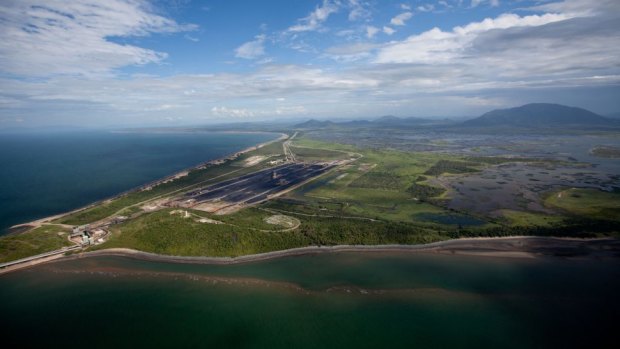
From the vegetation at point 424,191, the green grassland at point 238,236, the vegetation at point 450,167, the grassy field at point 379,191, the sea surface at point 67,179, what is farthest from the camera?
the vegetation at point 450,167

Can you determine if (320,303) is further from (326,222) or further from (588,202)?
(588,202)

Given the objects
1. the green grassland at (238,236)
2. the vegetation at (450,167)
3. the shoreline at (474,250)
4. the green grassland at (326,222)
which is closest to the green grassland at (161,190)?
the green grassland at (326,222)

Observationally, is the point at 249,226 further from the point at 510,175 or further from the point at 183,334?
the point at 510,175

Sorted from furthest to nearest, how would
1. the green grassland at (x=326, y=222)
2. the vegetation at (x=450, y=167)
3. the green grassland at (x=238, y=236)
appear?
the vegetation at (x=450, y=167)
the green grassland at (x=326, y=222)
the green grassland at (x=238, y=236)

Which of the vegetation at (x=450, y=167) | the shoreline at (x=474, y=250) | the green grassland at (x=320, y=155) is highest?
the green grassland at (x=320, y=155)

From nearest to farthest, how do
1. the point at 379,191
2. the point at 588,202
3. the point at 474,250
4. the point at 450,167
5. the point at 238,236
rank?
the point at 474,250
the point at 238,236
the point at 588,202
the point at 379,191
the point at 450,167

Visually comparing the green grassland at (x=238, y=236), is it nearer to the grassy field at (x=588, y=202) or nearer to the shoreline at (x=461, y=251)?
the shoreline at (x=461, y=251)

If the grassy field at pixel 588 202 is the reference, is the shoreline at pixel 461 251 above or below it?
below

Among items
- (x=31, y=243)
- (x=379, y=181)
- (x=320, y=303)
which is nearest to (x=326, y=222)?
(x=320, y=303)
